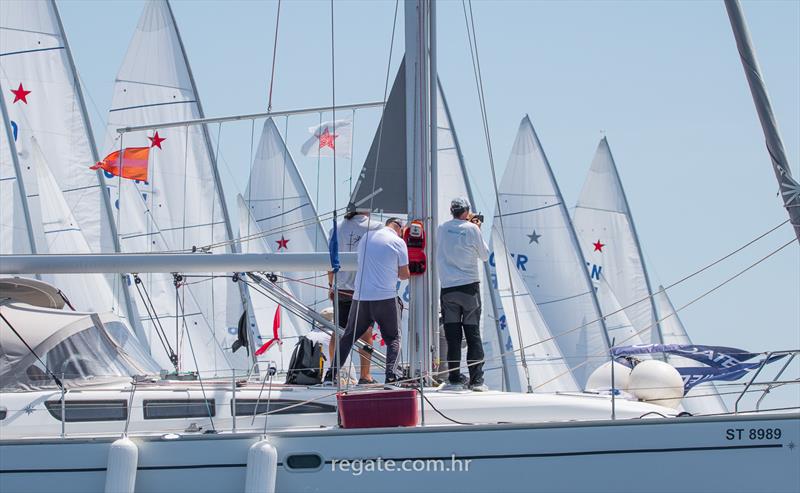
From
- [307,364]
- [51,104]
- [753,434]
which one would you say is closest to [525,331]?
[51,104]

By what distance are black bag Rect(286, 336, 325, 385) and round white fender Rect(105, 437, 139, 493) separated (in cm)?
188

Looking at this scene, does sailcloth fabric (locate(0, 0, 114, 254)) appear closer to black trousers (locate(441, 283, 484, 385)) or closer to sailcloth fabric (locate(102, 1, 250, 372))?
sailcloth fabric (locate(102, 1, 250, 372))

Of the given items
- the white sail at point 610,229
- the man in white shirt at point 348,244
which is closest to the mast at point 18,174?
the man in white shirt at point 348,244

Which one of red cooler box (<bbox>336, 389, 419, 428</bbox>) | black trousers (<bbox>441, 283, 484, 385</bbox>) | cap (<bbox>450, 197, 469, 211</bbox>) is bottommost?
red cooler box (<bbox>336, 389, 419, 428</bbox>)

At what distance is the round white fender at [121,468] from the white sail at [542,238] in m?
25.7

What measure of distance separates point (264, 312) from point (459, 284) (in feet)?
76.4

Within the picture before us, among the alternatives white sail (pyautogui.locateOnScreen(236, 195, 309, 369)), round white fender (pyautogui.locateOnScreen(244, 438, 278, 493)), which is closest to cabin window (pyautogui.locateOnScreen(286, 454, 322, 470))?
round white fender (pyautogui.locateOnScreen(244, 438, 278, 493))

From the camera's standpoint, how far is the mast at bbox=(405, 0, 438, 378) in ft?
32.1

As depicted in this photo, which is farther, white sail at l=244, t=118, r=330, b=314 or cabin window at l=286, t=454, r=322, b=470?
white sail at l=244, t=118, r=330, b=314

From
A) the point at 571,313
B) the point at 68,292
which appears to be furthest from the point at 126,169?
the point at 571,313

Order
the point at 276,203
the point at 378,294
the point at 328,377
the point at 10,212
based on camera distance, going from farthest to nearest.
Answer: the point at 276,203 < the point at 10,212 < the point at 328,377 < the point at 378,294

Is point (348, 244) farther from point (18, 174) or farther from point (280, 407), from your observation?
point (18, 174)

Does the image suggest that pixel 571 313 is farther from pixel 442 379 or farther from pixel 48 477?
pixel 48 477

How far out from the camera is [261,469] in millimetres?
7969
